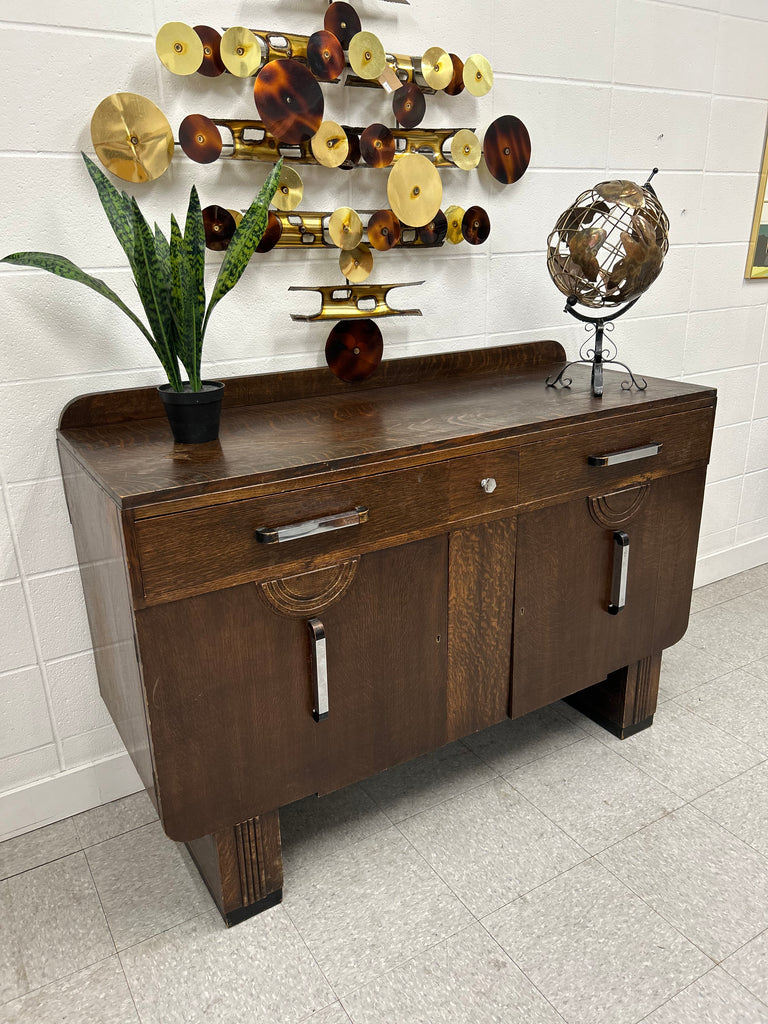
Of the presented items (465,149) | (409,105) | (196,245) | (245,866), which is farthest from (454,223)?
(245,866)

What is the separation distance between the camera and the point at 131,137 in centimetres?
160

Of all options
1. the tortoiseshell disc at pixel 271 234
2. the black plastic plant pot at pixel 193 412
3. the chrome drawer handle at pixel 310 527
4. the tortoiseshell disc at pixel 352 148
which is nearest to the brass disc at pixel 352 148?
the tortoiseshell disc at pixel 352 148

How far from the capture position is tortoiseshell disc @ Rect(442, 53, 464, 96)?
76.7 inches

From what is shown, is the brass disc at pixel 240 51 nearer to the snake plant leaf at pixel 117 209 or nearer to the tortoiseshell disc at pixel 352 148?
the tortoiseshell disc at pixel 352 148

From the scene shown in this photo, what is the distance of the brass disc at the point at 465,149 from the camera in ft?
6.55

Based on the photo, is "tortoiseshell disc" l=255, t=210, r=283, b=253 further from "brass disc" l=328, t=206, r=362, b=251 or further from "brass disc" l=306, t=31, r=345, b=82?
"brass disc" l=306, t=31, r=345, b=82

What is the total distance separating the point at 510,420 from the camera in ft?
5.52

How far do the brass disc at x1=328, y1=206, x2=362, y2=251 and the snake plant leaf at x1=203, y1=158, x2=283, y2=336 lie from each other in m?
0.41

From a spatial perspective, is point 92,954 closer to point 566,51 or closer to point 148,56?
point 148,56

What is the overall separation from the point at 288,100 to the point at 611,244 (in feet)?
2.76

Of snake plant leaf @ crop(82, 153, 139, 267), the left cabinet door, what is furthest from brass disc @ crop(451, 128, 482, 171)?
the left cabinet door

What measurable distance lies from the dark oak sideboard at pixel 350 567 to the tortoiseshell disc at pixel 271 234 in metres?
0.31

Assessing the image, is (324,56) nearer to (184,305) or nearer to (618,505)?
(184,305)

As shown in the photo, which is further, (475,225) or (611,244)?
(475,225)
